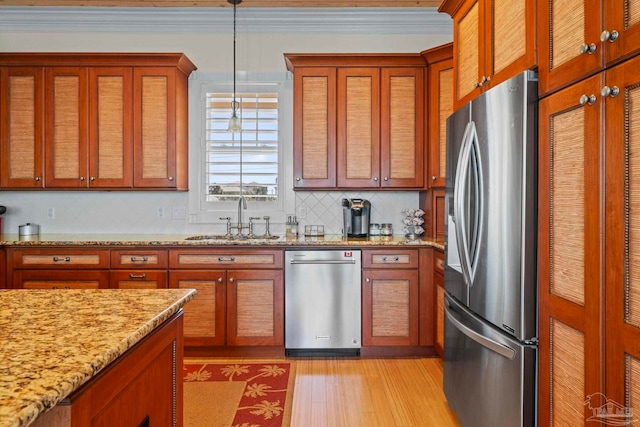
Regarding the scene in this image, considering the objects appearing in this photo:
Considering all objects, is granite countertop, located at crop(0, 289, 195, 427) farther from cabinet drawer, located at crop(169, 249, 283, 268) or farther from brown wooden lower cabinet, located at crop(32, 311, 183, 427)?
cabinet drawer, located at crop(169, 249, 283, 268)

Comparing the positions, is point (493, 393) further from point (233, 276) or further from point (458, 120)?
point (233, 276)

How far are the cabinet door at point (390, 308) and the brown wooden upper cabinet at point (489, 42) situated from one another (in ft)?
4.50

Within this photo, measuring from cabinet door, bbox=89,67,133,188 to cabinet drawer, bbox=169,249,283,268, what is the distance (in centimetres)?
85

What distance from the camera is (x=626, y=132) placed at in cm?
113

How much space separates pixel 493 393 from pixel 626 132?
1170 mm

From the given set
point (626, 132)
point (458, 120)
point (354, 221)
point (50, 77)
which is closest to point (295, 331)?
point (354, 221)

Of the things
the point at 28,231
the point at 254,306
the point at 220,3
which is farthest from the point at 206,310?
the point at 220,3

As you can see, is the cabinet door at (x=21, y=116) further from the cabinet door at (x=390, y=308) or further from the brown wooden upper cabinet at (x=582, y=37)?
the brown wooden upper cabinet at (x=582, y=37)

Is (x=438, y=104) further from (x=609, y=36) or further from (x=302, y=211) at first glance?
(x=609, y=36)

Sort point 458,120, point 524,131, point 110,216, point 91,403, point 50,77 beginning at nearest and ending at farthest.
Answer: point 91,403, point 524,131, point 458,120, point 50,77, point 110,216

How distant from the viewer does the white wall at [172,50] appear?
12.6ft

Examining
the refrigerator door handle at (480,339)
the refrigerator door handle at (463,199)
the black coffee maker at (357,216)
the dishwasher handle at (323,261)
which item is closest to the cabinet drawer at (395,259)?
the dishwasher handle at (323,261)

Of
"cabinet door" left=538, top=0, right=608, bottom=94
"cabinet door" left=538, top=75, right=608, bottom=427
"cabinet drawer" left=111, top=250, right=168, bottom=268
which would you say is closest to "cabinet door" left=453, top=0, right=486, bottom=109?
"cabinet door" left=538, top=0, right=608, bottom=94

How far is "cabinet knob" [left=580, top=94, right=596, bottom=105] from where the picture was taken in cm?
125
